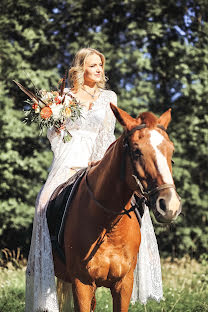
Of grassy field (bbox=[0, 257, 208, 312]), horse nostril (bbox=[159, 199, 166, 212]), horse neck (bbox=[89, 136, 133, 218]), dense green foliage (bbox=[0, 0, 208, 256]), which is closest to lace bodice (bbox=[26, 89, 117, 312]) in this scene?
horse neck (bbox=[89, 136, 133, 218])

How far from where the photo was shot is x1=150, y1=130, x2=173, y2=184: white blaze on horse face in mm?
2623

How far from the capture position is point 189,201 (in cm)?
848

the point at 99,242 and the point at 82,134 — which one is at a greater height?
the point at 82,134

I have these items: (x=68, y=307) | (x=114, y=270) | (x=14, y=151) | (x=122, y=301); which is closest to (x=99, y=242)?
(x=114, y=270)

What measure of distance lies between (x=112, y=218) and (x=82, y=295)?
67 centimetres

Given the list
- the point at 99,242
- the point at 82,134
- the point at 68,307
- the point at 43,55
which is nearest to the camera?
the point at 99,242

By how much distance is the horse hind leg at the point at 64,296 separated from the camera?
15.6ft

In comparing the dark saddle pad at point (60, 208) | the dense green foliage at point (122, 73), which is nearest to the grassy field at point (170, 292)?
the dense green foliage at point (122, 73)

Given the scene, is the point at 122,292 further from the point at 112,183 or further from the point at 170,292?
the point at 170,292

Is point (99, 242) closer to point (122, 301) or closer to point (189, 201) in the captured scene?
point (122, 301)

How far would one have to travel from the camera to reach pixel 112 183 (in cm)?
321

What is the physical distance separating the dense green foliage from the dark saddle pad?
403 centimetres

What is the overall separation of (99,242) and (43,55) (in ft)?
20.4

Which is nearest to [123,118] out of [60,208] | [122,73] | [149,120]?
[149,120]
